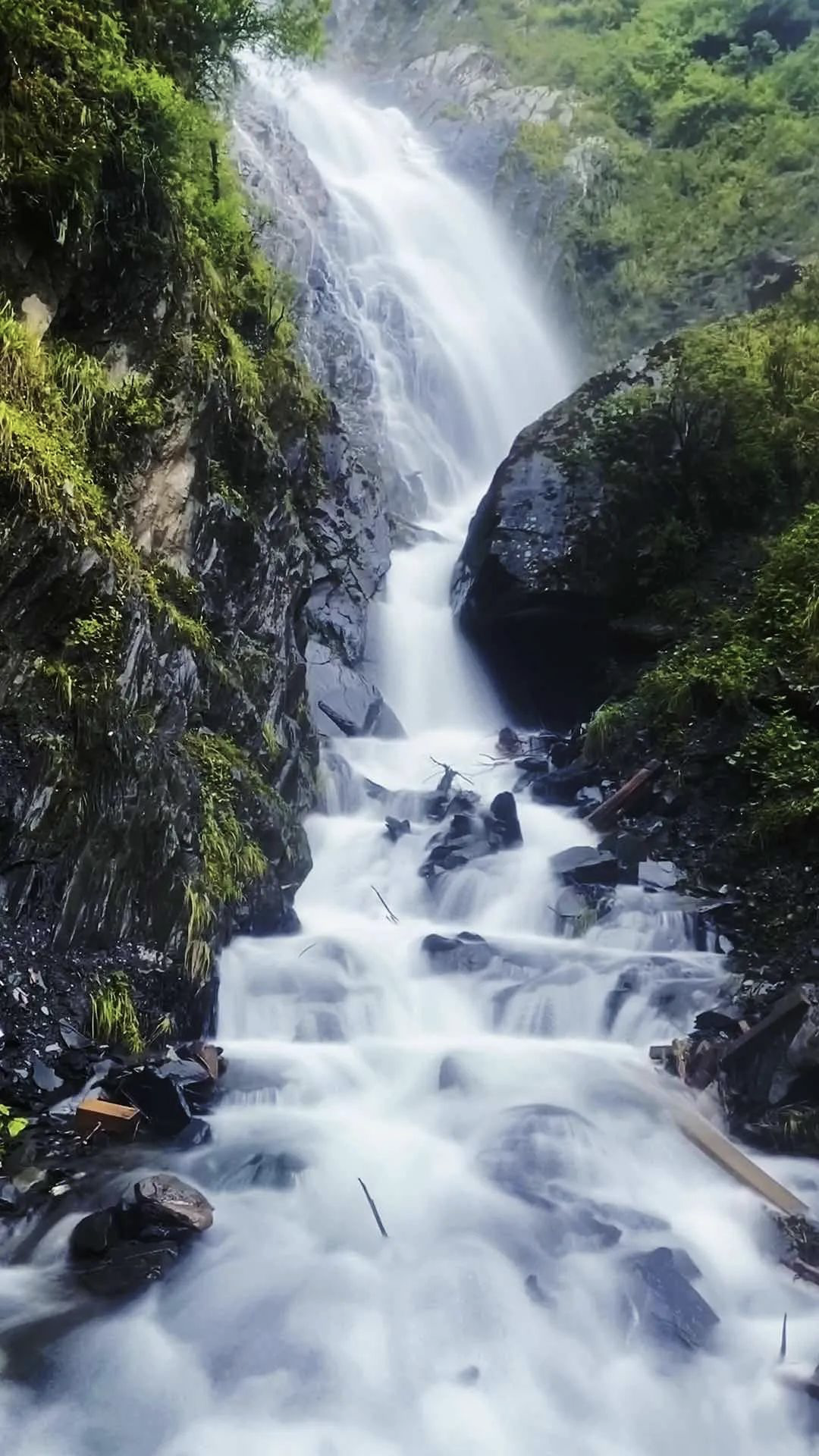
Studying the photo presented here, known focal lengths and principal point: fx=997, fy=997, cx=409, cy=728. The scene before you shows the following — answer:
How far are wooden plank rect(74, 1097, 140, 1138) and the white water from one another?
0.44 meters

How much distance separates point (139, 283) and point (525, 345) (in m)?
15.0

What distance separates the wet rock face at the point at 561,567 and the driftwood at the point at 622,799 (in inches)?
93.6

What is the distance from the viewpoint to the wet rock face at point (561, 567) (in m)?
12.3

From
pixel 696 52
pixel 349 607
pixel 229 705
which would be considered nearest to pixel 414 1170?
pixel 229 705

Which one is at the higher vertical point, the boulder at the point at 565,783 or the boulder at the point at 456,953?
the boulder at the point at 565,783

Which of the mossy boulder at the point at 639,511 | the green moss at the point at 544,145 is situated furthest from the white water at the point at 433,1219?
the green moss at the point at 544,145

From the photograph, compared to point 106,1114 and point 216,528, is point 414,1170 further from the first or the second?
point 216,528

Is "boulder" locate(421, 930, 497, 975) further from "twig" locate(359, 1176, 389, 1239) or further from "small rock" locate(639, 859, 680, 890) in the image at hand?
"twig" locate(359, 1176, 389, 1239)

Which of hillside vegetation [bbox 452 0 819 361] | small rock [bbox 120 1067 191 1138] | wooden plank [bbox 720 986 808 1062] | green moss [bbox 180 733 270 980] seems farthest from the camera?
hillside vegetation [bbox 452 0 819 361]

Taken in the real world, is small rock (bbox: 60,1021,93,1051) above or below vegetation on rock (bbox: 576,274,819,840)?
below

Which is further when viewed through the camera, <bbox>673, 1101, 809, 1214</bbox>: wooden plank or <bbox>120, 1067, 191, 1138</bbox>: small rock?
<bbox>120, 1067, 191, 1138</bbox>: small rock

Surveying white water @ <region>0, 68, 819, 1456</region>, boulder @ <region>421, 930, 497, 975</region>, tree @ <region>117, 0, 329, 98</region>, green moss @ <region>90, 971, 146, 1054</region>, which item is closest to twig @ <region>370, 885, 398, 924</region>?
white water @ <region>0, 68, 819, 1456</region>

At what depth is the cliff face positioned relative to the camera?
5.80 m

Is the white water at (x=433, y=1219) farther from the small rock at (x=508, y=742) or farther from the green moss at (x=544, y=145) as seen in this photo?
the green moss at (x=544, y=145)
